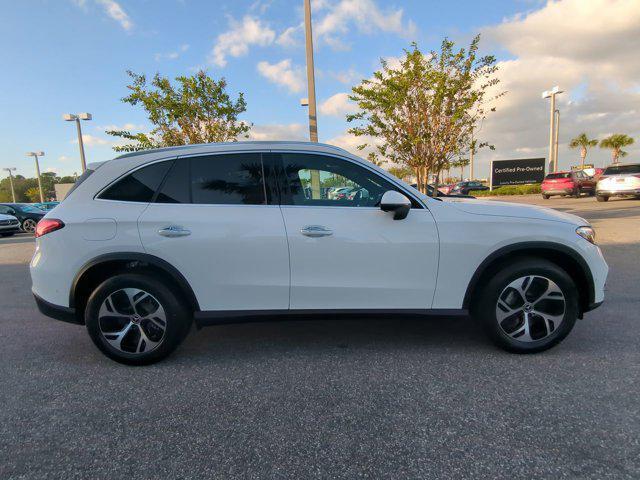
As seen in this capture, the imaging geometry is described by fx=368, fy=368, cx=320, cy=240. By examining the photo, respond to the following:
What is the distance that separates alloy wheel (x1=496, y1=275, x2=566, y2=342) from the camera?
293cm

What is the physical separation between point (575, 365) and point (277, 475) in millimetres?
2411

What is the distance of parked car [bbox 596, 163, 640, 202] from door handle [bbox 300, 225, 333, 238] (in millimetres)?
19089

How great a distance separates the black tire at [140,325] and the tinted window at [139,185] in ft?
2.07

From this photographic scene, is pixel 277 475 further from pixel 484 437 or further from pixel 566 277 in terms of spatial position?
pixel 566 277

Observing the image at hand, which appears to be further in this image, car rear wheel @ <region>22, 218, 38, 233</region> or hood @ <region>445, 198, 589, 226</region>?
car rear wheel @ <region>22, 218, 38, 233</region>

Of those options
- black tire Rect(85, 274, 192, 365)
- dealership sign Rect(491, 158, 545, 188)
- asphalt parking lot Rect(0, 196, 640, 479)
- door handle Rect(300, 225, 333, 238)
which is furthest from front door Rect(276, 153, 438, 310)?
dealership sign Rect(491, 158, 545, 188)

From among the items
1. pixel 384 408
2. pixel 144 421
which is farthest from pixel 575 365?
pixel 144 421

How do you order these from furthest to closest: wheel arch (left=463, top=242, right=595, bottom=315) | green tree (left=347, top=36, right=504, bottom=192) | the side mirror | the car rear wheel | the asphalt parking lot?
the car rear wheel
green tree (left=347, top=36, right=504, bottom=192)
wheel arch (left=463, top=242, right=595, bottom=315)
the side mirror
the asphalt parking lot

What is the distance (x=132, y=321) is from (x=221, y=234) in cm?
103

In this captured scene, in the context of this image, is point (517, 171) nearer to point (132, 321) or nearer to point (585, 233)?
point (585, 233)

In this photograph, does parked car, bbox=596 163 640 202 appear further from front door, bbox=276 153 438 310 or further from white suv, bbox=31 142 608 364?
front door, bbox=276 153 438 310

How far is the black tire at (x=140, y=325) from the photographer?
289cm

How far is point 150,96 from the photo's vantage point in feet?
34.5

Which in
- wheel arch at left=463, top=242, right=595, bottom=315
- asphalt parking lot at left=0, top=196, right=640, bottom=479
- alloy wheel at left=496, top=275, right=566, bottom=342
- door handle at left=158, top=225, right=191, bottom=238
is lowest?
asphalt parking lot at left=0, top=196, right=640, bottom=479
